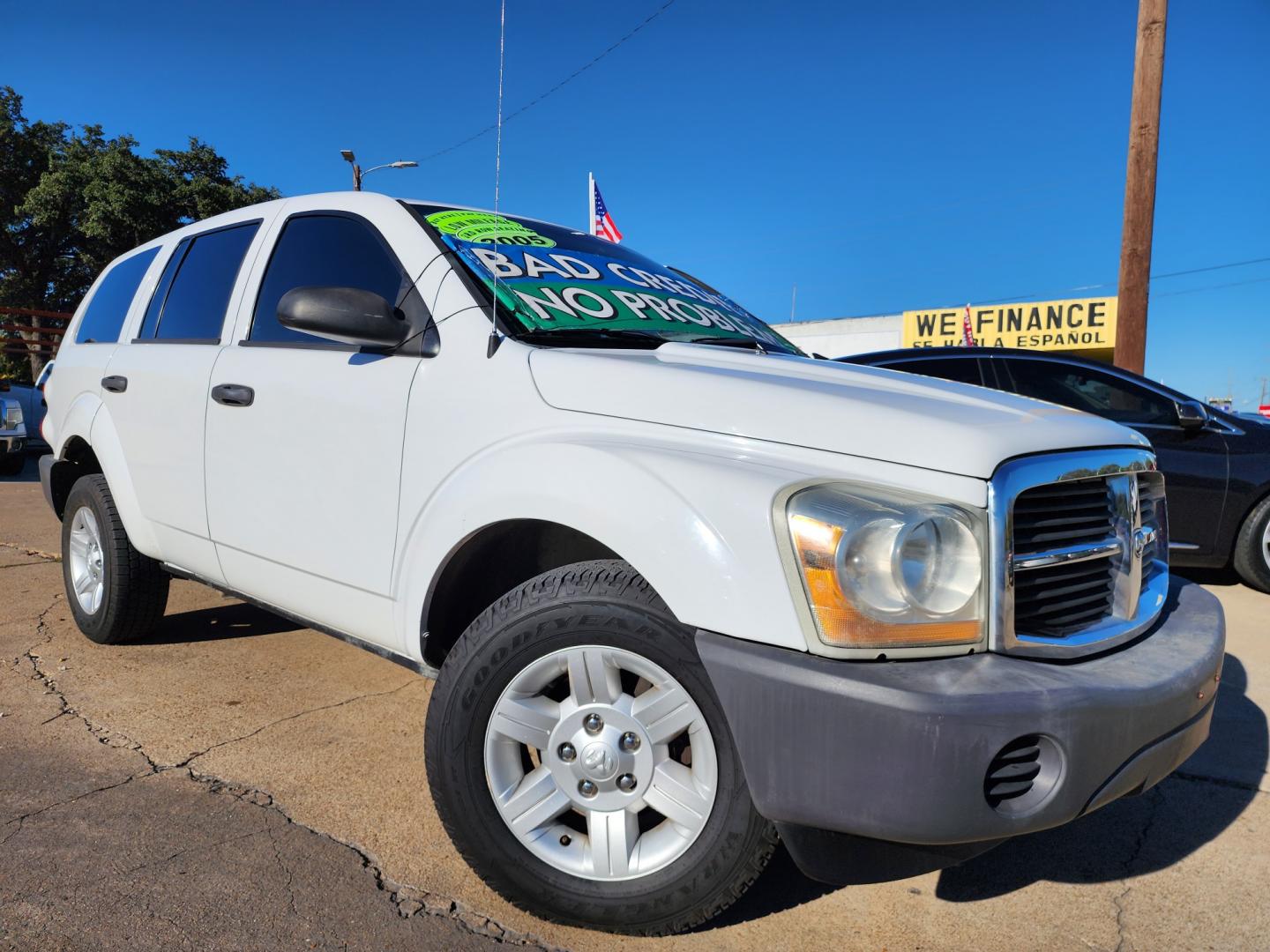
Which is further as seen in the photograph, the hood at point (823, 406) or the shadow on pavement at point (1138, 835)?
the shadow on pavement at point (1138, 835)

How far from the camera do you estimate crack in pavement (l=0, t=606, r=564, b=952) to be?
1.96 metres

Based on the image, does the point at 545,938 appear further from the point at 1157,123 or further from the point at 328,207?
the point at 1157,123

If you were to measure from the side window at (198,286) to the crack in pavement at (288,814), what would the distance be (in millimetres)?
1410

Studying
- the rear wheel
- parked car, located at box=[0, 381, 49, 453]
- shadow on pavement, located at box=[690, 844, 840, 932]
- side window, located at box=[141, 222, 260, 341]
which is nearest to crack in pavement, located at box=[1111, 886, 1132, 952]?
shadow on pavement, located at box=[690, 844, 840, 932]

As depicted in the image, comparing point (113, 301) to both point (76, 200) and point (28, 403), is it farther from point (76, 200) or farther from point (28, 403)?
point (76, 200)

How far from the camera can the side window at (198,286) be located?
3166 millimetres

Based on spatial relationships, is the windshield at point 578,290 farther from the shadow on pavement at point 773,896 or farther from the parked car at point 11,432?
the parked car at point 11,432

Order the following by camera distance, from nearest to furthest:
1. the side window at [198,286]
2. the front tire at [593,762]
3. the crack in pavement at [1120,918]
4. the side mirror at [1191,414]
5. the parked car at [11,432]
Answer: the front tire at [593,762] < the crack in pavement at [1120,918] < the side window at [198,286] < the side mirror at [1191,414] < the parked car at [11,432]

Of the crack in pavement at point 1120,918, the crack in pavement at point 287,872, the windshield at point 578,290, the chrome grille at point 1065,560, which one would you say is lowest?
the crack in pavement at point 1120,918

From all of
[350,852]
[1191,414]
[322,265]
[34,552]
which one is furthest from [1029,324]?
Answer: [350,852]

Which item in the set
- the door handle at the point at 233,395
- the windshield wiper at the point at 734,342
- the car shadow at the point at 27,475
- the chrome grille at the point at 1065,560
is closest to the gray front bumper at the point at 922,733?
the chrome grille at the point at 1065,560

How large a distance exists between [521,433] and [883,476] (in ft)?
2.79

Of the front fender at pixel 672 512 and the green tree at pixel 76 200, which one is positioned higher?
the green tree at pixel 76 200

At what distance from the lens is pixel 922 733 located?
147cm
